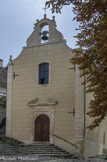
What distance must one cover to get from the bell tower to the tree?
8.37m

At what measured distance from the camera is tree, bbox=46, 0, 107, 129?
10.4 m

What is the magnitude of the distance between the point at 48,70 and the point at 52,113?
3.15 metres

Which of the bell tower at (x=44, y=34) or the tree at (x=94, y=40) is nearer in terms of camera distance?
the tree at (x=94, y=40)

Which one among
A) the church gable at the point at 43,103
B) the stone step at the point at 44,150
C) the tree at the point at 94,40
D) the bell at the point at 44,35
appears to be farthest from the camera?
the bell at the point at 44,35

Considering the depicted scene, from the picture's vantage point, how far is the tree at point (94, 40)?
34.2 feet

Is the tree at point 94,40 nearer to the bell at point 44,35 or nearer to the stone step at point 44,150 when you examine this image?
the stone step at point 44,150

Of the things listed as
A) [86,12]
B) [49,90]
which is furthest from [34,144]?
[86,12]

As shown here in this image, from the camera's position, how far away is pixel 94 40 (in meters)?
11.8

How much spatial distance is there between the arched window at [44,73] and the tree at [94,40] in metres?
8.04

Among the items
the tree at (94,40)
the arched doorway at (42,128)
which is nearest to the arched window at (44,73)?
the arched doorway at (42,128)

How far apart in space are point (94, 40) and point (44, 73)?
9.58 metres

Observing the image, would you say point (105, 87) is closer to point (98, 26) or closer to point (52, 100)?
point (98, 26)

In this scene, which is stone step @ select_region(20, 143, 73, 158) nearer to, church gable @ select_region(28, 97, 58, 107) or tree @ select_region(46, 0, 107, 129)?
church gable @ select_region(28, 97, 58, 107)

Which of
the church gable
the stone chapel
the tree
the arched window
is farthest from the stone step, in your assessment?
the tree
